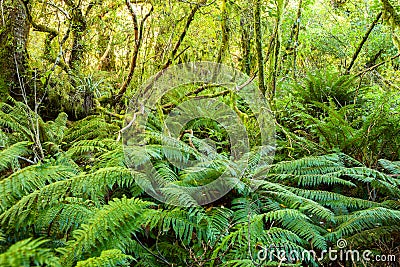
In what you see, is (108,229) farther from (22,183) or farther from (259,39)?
(259,39)

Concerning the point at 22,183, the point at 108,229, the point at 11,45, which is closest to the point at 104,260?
the point at 108,229

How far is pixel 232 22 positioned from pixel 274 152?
2.23m

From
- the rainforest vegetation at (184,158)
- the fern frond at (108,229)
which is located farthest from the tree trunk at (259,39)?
the fern frond at (108,229)

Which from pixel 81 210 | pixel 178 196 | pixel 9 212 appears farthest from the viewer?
pixel 178 196

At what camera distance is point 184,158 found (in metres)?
2.74

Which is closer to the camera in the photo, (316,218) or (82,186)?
(82,186)

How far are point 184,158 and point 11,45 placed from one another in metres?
2.77

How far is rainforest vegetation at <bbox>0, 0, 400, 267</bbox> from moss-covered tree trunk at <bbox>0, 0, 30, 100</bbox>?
0.02 metres

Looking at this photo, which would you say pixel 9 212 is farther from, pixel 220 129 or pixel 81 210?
pixel 220 129

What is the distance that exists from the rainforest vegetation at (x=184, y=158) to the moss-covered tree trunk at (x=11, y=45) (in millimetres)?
20

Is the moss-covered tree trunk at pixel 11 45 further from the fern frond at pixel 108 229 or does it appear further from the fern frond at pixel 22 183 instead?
the fern frond at pixel 108 229

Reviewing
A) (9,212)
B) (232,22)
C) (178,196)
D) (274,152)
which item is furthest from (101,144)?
(232,22)

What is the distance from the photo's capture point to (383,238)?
7.11 feet

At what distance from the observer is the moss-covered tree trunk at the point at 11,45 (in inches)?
159
